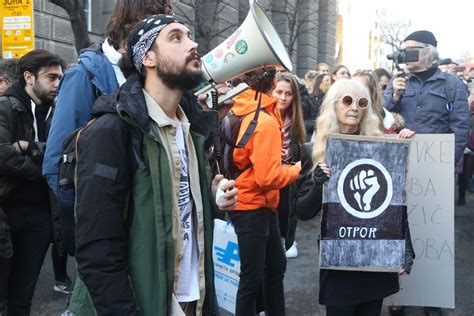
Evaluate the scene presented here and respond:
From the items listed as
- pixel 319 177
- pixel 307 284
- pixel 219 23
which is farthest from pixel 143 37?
pixel 219 23

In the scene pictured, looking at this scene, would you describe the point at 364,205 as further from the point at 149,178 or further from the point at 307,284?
the point at 307,284

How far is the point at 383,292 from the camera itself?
2742 millimetres

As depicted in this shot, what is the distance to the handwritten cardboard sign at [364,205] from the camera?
2.72 metres

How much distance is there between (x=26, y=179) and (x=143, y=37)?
1.80 m

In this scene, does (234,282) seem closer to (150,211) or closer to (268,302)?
(268,302)

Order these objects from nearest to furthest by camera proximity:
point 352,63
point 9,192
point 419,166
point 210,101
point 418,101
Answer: point 210,101 → point 9,192 → point 419,166 → point 418,101 → point 352,63

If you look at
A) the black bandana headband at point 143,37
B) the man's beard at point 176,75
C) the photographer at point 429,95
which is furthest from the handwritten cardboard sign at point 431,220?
the black bandana headband at point 143,37

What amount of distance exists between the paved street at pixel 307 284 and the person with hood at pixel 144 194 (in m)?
2.32

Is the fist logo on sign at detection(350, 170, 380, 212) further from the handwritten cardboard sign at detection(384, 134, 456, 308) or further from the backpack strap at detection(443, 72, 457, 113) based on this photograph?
the backpack strap at detection(443, 72, 457, 113)

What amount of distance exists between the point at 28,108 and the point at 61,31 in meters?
6.95

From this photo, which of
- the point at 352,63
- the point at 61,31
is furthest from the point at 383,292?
the point at 352,63

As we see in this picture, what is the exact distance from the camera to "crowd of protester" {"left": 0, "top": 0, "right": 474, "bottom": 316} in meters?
1.74

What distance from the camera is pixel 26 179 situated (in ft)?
10.9

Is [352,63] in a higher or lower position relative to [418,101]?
higher
